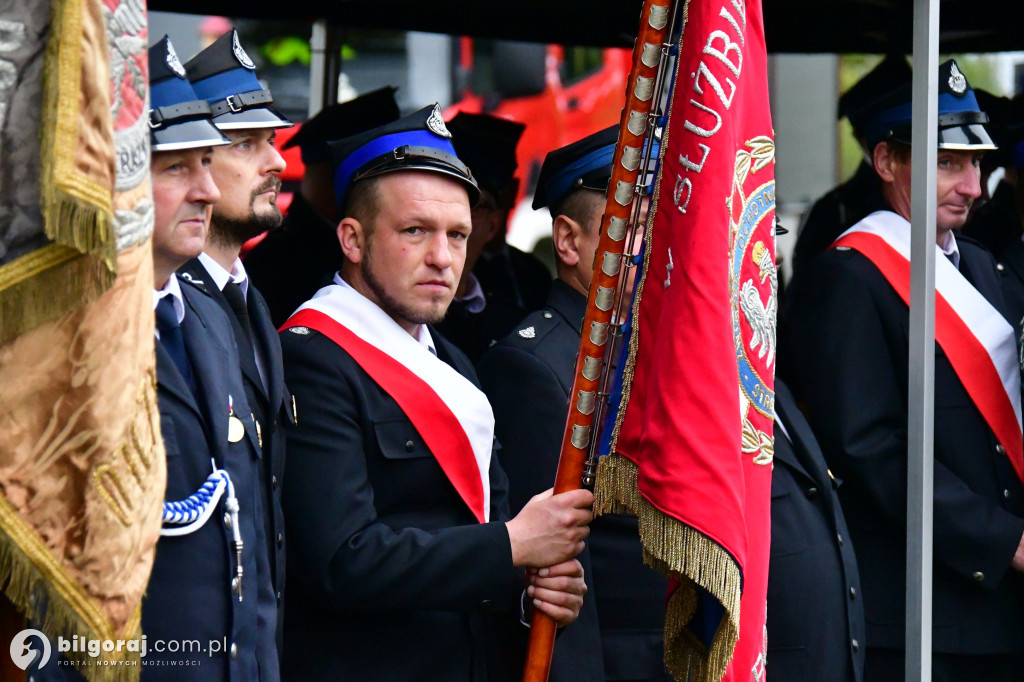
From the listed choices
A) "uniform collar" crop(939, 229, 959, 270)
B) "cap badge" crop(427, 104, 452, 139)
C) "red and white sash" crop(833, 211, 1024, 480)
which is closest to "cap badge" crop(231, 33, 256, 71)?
"cap badge" crop(427, 104, 452, 139)

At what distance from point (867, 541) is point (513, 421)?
127 cm

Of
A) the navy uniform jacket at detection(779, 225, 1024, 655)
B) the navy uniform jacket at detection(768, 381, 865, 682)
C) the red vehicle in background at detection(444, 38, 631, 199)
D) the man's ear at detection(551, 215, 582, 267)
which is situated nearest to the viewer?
the navy uniform jacket at detection(768, 381, 865, 682)

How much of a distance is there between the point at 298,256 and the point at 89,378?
9.38 feet

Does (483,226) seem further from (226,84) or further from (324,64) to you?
(226,84)

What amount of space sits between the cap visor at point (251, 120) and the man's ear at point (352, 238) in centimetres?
27

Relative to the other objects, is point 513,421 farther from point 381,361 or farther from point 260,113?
point 260,113

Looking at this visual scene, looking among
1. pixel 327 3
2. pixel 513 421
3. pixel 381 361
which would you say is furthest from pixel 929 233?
pixel 327 3

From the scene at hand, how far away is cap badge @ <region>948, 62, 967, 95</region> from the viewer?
4.14 metres

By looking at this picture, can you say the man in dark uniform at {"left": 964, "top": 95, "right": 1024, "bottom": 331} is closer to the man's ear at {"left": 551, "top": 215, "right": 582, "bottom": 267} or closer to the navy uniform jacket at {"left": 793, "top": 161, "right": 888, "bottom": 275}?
the navy uniform jacket at {"left": 793, "top": 161, "right": 888, "bottom": 275}

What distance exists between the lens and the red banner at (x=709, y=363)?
2.56 meters

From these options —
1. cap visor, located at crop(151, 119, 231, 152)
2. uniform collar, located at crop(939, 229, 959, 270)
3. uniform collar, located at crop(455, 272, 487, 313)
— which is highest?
cap visor, located at crop(151, 119, 231, 152)

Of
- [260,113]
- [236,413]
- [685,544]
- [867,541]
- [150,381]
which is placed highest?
[260,113]

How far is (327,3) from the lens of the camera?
5.07m

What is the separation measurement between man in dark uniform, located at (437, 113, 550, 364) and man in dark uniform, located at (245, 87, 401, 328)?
1.15ft
